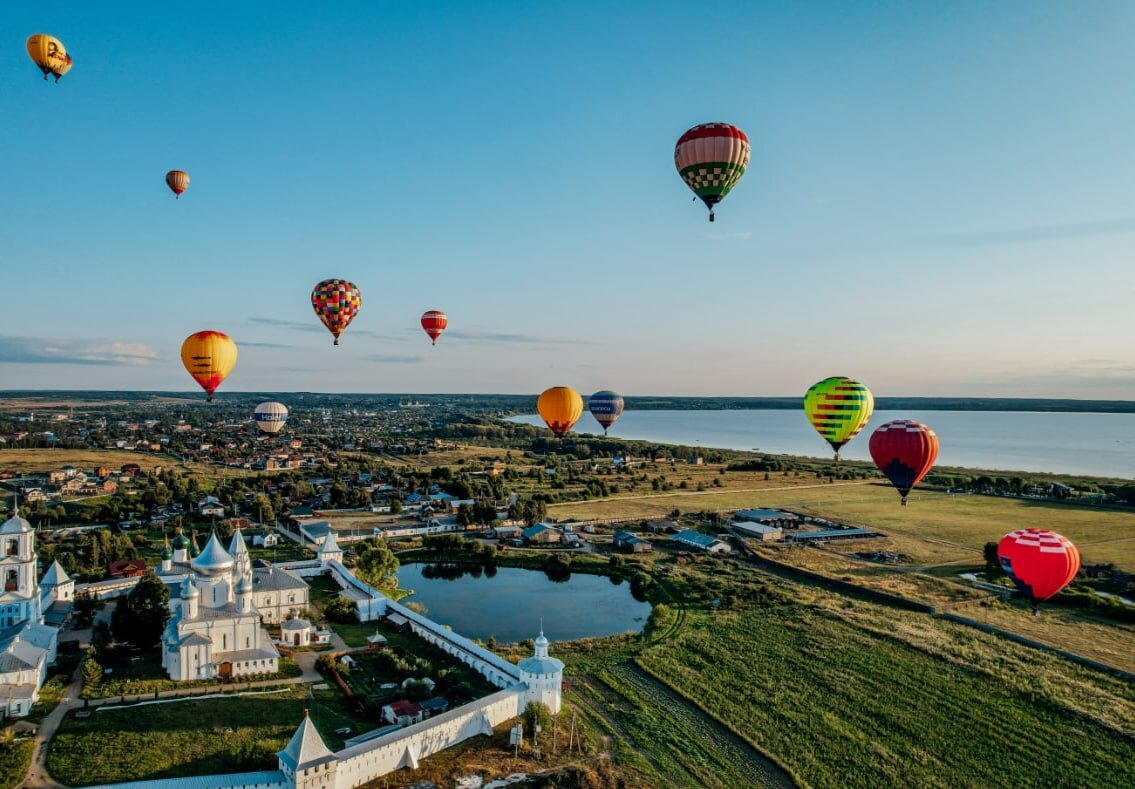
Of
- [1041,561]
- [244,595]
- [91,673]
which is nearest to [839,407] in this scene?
[1041,561]

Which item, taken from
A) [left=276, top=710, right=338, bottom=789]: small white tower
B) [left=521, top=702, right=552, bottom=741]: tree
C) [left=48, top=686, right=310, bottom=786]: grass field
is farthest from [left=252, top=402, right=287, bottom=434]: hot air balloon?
[left=276, top=710, right=338, bottom=789]: small white tower

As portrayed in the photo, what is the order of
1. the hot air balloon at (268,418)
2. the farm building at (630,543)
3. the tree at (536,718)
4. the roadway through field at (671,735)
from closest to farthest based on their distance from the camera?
the roadway through field at (671,735), the tree at (536,718), the hot air balloon at (268,418), the farm building at (630,543)

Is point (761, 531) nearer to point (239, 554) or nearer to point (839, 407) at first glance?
point (839, 407)

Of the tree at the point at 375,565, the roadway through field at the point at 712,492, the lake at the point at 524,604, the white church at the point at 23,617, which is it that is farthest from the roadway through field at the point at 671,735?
the roadway through field at the point at 712,492

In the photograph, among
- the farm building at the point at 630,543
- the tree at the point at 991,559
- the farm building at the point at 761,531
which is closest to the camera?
the tree at the point at 991,559

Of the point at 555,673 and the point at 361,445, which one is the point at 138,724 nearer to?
the point at 555,673

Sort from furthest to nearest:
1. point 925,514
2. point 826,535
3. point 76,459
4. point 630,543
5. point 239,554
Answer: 1. point 76,459
2. point 925,514
3. point 826,535
4. point 630,543
5. point 239,554

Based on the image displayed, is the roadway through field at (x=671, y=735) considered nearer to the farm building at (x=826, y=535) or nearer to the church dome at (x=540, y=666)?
the church dome at (x=540, y=666)
